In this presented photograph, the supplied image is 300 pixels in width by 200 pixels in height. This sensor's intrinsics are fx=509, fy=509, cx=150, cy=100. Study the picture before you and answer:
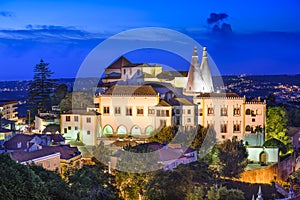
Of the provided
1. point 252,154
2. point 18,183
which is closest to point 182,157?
point 252,154

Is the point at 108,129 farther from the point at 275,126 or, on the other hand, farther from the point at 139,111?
the point at 275,126

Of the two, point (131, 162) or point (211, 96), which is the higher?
point (211, 96)

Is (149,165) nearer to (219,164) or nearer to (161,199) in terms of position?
(161,199)

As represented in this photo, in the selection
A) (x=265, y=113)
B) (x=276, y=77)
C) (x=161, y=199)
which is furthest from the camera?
(x=276, y=77)

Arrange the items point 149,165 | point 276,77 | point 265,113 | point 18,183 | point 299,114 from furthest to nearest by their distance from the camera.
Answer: point 276,77
point 299,114
point 265,113
point 149,165
point 18,183

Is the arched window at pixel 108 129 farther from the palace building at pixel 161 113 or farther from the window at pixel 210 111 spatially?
the window at pixel 210 111

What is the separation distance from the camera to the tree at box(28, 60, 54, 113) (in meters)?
32.5

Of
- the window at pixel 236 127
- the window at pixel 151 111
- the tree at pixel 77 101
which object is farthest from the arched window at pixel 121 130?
the window at pixel 236 127

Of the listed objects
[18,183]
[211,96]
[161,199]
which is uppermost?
[211,96]

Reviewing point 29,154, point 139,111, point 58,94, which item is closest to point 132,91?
point 139,111

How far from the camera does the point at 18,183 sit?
9758 millimetres

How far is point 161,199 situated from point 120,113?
1057 cm

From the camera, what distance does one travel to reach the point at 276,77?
7031cm

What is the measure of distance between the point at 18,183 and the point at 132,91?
1531 cm
